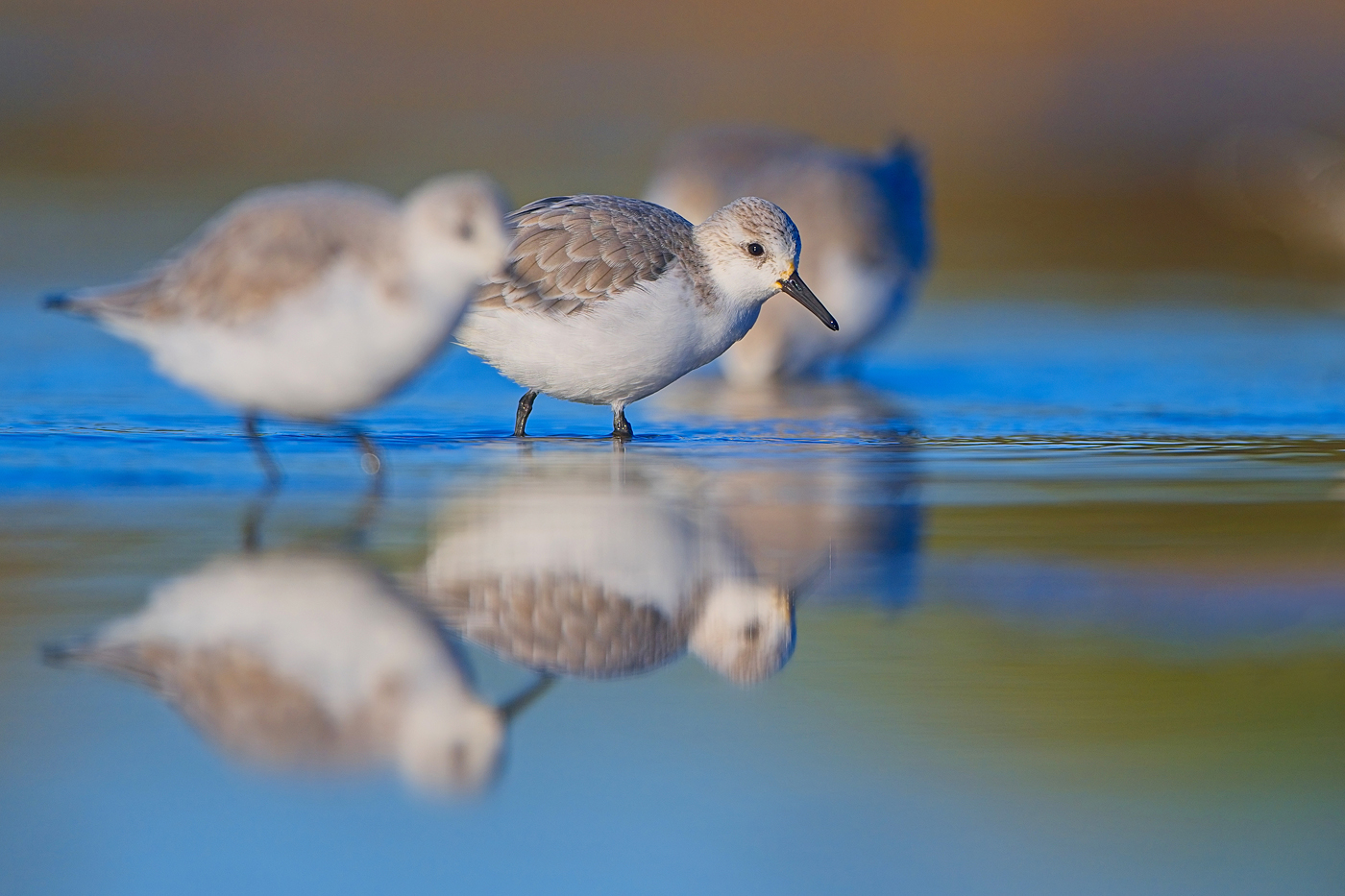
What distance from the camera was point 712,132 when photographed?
1093 centimetres

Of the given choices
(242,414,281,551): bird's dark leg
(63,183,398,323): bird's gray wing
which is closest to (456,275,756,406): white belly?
(242,414,281,551): bird's dark leg

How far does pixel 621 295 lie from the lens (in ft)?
21.1

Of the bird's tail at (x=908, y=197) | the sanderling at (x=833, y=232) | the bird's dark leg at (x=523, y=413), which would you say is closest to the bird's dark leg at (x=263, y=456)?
the bird's dark leg at (x=523, y=413)

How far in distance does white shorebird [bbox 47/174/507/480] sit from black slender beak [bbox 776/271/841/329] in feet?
5.98

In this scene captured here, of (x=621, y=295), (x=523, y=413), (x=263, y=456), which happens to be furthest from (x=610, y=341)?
(x=263, y=456)

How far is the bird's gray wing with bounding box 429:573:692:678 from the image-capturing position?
398cm

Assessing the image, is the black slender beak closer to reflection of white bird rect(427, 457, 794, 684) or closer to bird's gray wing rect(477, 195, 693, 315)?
bird's gray wing rect(477, 195, 693, 315)

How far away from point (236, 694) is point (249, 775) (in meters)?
0.31

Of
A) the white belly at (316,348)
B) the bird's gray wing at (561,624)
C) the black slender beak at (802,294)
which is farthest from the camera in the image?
the black slender beak at (802,294)

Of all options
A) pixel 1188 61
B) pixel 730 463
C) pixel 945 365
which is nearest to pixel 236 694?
pixel 730 463

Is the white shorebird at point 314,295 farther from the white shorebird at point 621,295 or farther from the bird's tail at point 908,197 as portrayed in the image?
the bird's tail at point 908,197

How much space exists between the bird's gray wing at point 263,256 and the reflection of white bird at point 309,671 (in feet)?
3.24

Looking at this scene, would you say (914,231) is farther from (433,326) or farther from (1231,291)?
(433,326)

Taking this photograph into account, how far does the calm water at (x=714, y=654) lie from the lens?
317cm
